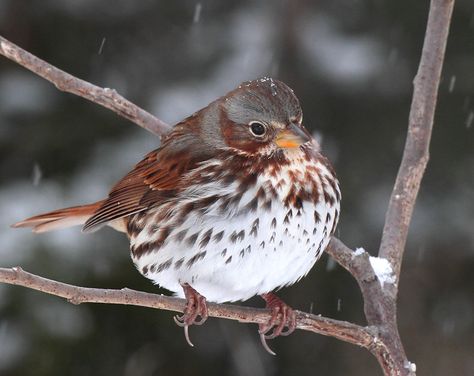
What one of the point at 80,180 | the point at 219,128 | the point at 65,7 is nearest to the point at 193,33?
the point at 65,7

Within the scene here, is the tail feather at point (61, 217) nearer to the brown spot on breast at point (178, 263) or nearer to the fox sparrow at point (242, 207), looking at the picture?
the fox sparrow at point (242, 207)

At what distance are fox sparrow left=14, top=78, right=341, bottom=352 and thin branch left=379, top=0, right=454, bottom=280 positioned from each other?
33 cm

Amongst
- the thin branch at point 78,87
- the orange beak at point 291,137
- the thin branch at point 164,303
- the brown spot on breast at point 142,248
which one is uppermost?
the thin branch at point 78,87

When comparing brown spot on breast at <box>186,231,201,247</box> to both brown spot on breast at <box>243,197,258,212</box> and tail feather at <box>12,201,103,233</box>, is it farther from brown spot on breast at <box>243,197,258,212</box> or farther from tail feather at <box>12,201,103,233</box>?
tail feather at <box>12,201,103,233</box>

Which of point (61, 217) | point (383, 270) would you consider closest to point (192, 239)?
point (383, 270)

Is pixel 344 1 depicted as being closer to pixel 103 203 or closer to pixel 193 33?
pixel 193 33

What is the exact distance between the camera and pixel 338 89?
20.1ft

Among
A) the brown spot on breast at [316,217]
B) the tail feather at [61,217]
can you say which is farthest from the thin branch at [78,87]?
the brown spot on breast at [316,217]

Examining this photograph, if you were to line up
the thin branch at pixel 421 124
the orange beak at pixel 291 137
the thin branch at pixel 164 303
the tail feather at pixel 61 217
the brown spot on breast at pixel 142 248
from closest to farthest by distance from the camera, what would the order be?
the thin branch at pixel 164 303
the orange beak at pixel 291 137
the brown spot on breast at pixel 142 248
the thin branch at pixel 421 124
the tail feather at pixel 61 217

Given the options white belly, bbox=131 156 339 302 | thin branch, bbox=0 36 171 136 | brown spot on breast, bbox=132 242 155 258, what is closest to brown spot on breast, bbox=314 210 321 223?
white belly, bbox=131 156 339 302

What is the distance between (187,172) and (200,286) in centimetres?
46

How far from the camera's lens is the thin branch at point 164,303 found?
9.98 ft

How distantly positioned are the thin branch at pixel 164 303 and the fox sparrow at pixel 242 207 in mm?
190

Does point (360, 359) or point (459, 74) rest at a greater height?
point (459, 74)
